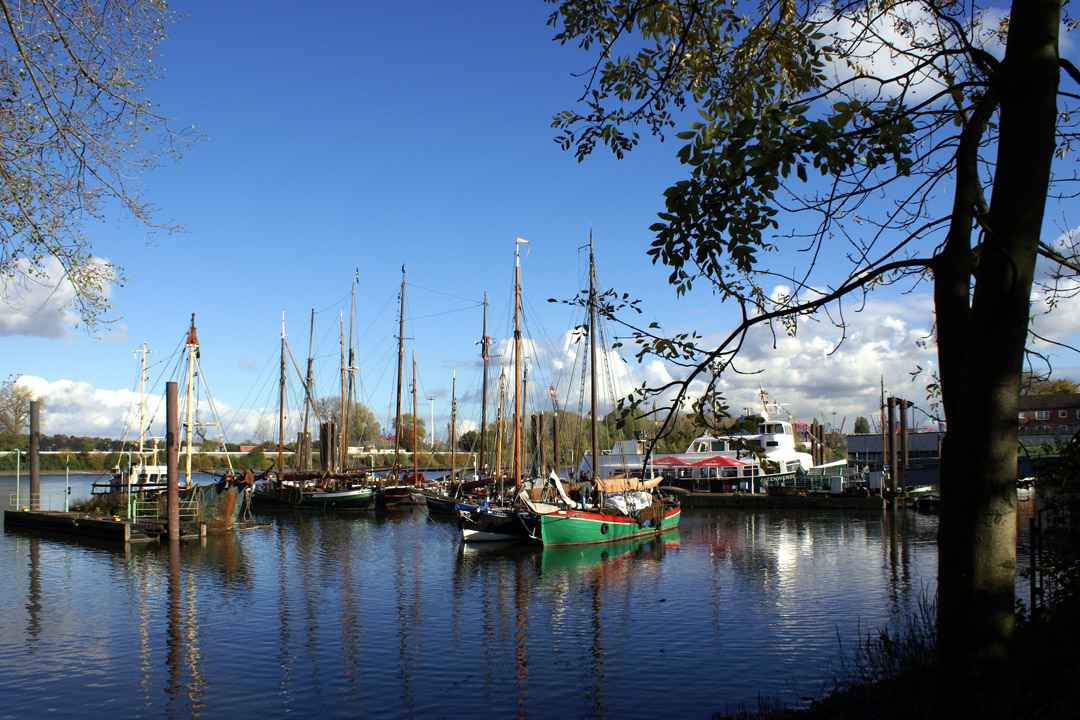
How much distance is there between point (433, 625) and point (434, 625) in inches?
1.0

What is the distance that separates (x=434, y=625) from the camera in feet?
64.5

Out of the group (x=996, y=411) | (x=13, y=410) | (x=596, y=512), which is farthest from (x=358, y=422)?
(x=996, y=411)

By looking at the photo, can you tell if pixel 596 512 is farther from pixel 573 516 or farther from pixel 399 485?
pixel 399 485

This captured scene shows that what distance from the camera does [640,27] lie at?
7465 millimetres

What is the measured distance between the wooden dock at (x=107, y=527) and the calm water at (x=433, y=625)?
0.86 m

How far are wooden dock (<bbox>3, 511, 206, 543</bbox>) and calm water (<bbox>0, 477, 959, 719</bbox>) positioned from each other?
86cm

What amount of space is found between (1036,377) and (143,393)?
55238 millimetres

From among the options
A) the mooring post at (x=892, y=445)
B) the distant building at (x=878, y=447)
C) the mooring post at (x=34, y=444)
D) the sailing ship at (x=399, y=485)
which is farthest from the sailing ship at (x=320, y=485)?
the distant building at (x=878, y=447)

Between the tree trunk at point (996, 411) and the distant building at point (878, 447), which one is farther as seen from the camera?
the distant building at point (878, 447)

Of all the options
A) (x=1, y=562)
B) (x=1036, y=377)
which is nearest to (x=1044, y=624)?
(x=1036, y=377)

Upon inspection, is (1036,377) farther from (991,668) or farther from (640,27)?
(640,27)

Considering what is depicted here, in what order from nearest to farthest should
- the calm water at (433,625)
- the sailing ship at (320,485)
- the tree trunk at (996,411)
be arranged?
the tree trunk at (996,411), the calm water at (433,625), the sailing ship at (320,485)

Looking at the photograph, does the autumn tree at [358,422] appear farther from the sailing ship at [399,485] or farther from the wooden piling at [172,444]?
the wooden piling at [172,444]

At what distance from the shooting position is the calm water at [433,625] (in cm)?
1387
